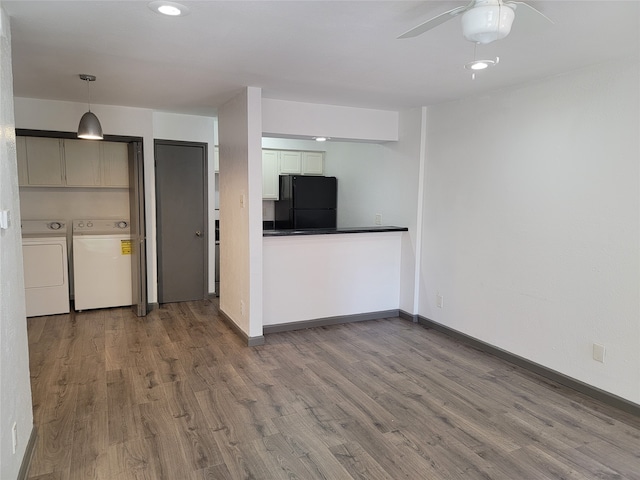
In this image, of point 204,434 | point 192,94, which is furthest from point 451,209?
point 204,434

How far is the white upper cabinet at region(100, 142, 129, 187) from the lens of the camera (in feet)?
17.5

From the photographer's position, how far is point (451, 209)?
4336 mm

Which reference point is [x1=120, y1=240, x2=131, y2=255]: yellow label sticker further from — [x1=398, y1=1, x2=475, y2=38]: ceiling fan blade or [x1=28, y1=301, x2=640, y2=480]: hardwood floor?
[x1=398, y1=1, x2=475, y2=38]: ceiling fan blade

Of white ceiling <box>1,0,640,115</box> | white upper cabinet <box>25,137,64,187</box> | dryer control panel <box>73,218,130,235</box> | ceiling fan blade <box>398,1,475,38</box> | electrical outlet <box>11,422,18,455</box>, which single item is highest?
white ceiling <box>1,0,640,115</box>

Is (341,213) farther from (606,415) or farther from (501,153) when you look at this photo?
(606,415)

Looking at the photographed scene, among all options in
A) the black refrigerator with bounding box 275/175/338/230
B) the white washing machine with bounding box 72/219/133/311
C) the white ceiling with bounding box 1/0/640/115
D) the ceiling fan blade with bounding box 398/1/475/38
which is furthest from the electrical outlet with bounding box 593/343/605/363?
the white washing machine with bounding box 72/219/133/311

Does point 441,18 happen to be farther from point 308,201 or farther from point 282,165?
point 282,165

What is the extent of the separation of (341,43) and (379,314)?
3.26m

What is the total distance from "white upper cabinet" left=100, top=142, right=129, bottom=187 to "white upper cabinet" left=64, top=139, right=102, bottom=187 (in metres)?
0.07

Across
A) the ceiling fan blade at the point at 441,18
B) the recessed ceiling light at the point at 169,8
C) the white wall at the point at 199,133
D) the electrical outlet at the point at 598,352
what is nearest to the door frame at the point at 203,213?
the white wall at the point at 199,133

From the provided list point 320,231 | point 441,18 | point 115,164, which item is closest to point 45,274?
point 115,164

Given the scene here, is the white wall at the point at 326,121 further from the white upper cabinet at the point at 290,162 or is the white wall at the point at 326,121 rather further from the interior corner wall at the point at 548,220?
the white upper cabinet at the point at 290,162

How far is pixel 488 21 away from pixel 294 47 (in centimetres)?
129

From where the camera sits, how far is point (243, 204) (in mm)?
4051
